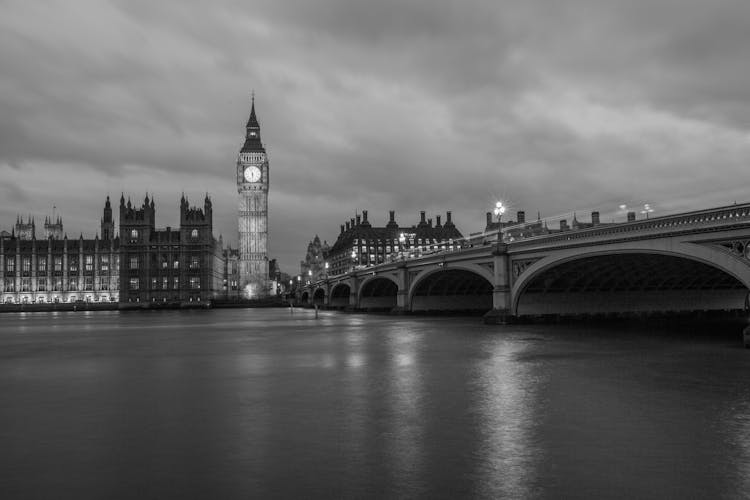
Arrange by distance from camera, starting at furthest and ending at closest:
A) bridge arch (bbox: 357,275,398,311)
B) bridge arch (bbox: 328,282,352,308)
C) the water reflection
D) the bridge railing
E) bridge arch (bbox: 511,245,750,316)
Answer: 1. bridge arch (bbox: 328,282,352,308)
2. bridge arch (bbox: 357,275,398,311)
3. bridge arch (bbox: 511,245,750,316)
4. the bridge railing
5. the water reflection

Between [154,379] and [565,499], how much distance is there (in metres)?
17.8

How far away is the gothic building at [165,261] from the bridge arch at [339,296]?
42694 millimetres

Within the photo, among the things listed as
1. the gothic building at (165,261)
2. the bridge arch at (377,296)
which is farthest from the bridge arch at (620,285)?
the gothic building at (165,261)

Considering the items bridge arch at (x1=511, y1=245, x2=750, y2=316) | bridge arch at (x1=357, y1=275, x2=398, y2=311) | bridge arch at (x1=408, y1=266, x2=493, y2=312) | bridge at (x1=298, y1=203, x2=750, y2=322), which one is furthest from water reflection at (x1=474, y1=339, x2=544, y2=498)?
bridge arch at (x1=357, y1=275, x2=398, y2=311)

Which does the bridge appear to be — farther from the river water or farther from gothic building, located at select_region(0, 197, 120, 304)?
gothic building, located at select_region(0, 197, 120, 304)

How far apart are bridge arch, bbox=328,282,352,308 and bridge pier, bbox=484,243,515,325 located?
77.6m

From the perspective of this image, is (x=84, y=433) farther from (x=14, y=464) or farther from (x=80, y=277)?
(x=80, y=277)

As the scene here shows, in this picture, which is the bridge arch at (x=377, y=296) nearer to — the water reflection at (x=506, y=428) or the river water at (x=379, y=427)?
the river water at (x=379, y=427)

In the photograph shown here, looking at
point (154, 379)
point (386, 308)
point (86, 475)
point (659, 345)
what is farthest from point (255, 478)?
point (386, 308)

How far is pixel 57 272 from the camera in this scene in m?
180

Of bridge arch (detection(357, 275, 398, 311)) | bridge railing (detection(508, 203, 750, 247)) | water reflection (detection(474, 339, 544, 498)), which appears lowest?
water reflection (detection(474, 339, 544, 498))

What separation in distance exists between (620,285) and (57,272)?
544 ft

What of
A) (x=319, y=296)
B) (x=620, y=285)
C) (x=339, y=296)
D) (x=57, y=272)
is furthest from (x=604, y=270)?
(x=57, y=272)

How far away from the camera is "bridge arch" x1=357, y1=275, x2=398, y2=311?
109 metres
